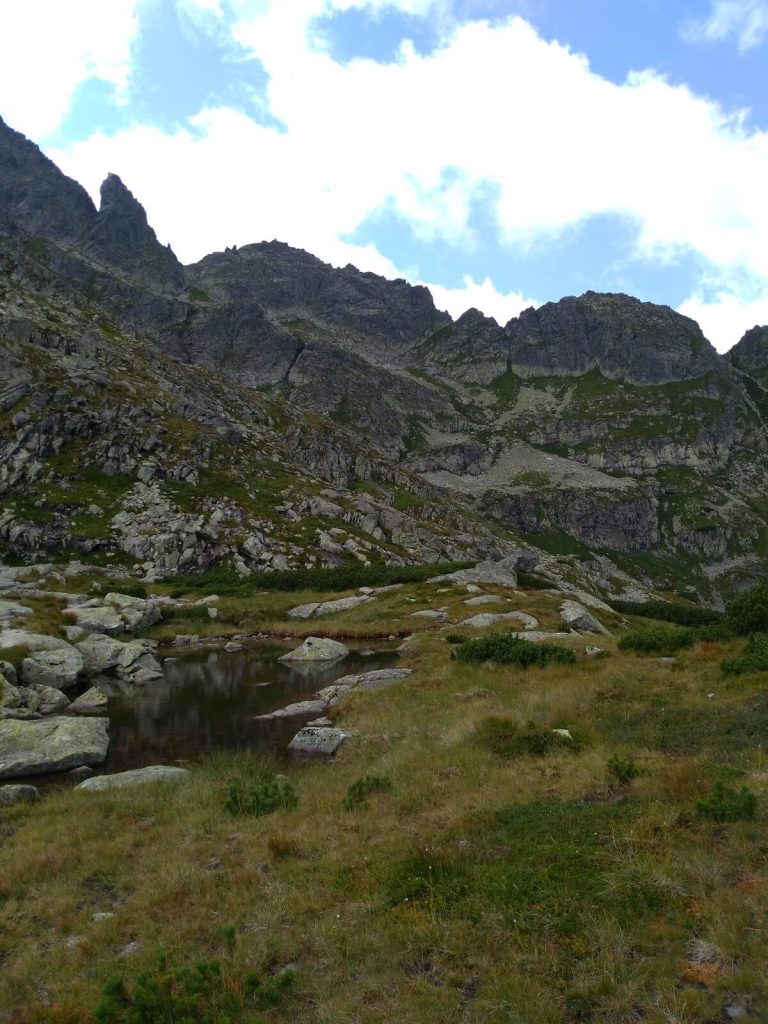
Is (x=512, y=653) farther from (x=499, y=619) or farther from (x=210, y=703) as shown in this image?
(x=499, y=619)

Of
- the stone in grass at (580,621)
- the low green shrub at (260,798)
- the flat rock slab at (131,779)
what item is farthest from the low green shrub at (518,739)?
the stone in grass at (580,621)

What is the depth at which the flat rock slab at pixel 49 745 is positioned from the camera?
770 inches

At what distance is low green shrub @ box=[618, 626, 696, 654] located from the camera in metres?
26.6

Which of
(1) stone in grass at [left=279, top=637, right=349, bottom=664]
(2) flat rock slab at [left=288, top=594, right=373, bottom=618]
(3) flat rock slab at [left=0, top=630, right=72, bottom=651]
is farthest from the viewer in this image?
(2) flat rock slab at [left=288, top=594, right=373, bottom=618]

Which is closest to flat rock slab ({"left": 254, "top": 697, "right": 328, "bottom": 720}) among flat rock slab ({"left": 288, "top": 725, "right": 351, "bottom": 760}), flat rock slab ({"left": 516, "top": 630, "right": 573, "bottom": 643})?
flat rock slab ({"left": 288, "top": 725, "right": 351, "bottom": 760})

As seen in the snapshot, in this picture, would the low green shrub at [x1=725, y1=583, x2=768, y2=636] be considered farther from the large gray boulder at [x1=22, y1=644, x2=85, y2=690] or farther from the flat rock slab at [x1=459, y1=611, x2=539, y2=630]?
the large gray boulder at [x1=22, y1=644, x2=85, y2=690]

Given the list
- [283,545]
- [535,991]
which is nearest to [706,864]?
[535,991]

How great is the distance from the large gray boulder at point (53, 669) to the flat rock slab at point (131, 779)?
53.8 feet

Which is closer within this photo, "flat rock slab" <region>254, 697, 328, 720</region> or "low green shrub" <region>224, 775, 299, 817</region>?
"low green shrub" <region>224, 775, 299, 817</region>

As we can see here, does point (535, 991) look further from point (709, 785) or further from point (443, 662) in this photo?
point (443, 662)

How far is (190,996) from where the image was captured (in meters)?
6.78

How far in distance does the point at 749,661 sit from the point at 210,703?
24238mm

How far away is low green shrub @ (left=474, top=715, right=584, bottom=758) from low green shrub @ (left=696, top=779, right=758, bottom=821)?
486 cm

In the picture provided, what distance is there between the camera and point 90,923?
9.35 metres
